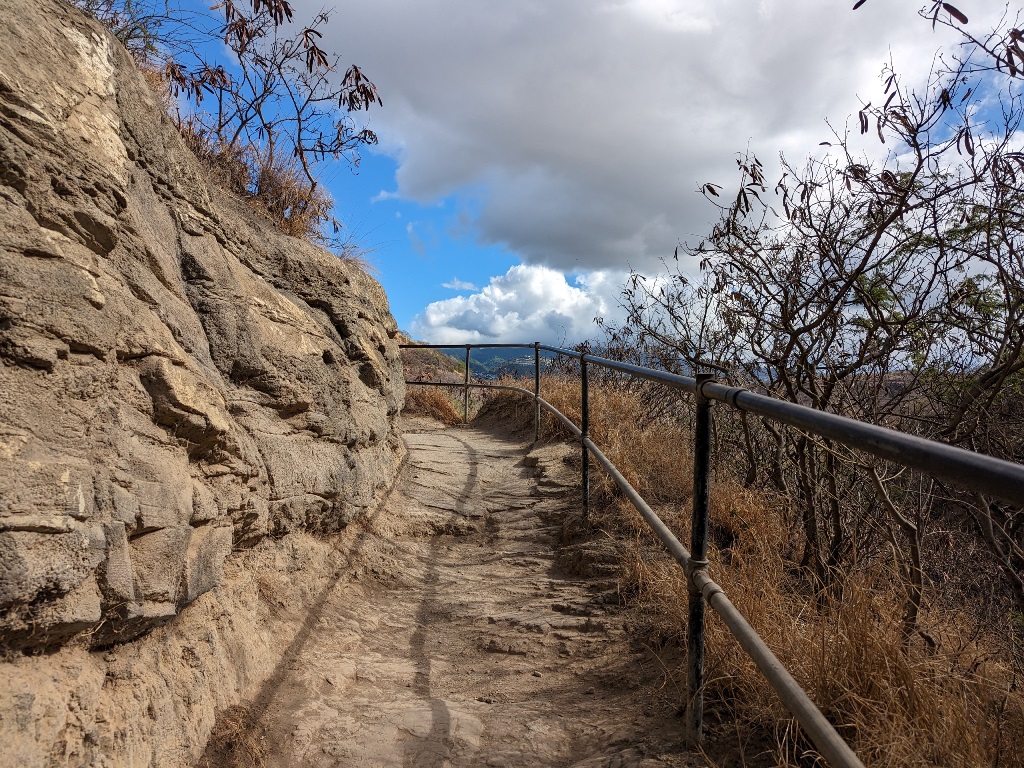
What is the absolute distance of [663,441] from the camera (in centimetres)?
529

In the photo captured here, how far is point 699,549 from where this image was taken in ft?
6.45

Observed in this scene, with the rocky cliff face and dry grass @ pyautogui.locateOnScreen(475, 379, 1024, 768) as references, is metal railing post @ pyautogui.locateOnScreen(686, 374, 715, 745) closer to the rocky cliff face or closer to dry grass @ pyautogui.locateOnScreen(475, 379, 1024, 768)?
dry grass @ pyautogui.locateOnScreen(475, 379, 1024, 768)

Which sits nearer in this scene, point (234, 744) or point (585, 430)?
point (234, 744)

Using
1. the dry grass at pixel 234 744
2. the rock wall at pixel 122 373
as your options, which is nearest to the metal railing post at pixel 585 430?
the rock wall at pixel 122 373

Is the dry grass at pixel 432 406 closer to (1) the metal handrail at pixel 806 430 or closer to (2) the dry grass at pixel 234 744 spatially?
(1) the metal handrail at pixel 806 430

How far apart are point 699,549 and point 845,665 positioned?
0.48 m

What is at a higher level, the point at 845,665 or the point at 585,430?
the point at 585,430

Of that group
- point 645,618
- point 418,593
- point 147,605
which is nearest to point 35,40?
point 147,605

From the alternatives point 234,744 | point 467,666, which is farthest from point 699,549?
point 234,744

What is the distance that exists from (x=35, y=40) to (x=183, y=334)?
1.13 metres

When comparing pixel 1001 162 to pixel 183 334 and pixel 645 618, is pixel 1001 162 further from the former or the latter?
pixel 183 334

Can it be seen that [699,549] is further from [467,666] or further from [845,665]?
[467,666]

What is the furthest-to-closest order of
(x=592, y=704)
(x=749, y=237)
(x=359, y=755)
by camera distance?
(x=749, y=237) < (x=592, y=704) < (x=359, y=755)

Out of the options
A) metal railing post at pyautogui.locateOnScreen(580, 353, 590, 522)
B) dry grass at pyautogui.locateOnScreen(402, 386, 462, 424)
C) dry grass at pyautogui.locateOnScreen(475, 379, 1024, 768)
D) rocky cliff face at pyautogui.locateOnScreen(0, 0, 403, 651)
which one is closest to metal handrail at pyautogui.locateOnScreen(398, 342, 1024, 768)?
dry grass at pyautogui.locateOnScreen(475, 379, 1024, 768)
